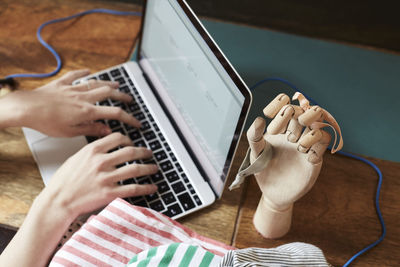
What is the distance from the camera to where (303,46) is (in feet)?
3.45

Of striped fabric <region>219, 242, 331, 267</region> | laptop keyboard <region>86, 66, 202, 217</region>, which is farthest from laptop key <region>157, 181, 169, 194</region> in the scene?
striped fabric <region>219, 242, 331, 267</region>

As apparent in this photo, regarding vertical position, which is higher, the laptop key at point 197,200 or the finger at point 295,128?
the finger at point 295,128

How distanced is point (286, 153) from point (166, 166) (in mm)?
272

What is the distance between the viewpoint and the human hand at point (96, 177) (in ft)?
2.47

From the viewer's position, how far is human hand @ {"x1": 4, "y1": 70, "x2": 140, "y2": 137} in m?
0.84

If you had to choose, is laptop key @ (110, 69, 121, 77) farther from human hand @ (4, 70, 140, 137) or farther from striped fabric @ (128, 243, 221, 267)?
striped fabric @ (128, 243, 221, 267)

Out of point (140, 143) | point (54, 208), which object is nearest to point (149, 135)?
point (140, 143)

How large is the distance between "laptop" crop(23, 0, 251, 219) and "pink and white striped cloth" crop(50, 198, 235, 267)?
2.4 inches

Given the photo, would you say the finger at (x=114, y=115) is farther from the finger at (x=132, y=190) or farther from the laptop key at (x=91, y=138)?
the finger at (x=132, y=190)

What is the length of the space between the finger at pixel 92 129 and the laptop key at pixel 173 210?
0.22m

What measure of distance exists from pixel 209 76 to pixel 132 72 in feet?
0.98

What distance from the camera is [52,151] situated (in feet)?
2.79

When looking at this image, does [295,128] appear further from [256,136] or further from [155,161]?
[155,161]

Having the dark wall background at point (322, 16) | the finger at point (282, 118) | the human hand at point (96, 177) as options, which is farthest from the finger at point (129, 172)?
the dark wall background at point (322, 16)
